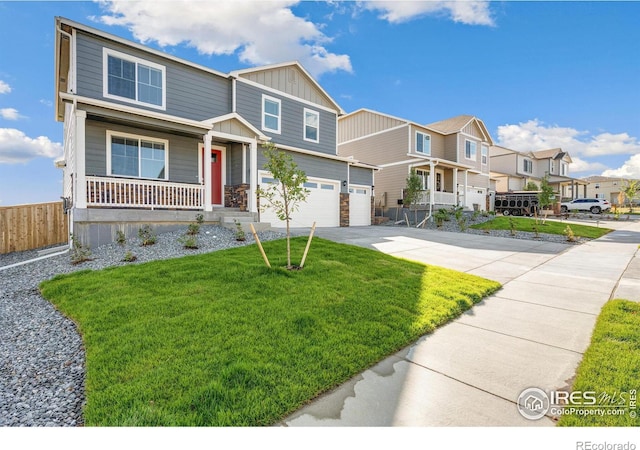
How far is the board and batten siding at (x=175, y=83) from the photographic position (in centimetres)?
973

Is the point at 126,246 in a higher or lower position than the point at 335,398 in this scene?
higher

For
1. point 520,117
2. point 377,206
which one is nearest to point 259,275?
point 377,206

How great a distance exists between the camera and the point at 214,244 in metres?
8.55

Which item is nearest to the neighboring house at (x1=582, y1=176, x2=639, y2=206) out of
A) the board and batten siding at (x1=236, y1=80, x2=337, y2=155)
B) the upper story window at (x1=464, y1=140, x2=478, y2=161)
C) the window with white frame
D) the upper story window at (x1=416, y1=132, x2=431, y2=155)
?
the upper story window at (x1=464, y1=140, x2=478, y2=161)

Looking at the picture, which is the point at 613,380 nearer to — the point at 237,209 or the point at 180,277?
the point at 180,277

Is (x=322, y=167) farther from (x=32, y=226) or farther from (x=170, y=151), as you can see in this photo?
(x=32, y=226)

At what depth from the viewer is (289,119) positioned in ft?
48.5

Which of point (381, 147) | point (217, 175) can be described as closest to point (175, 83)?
point (217, 175)

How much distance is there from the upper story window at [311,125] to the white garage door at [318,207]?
2.26 meters

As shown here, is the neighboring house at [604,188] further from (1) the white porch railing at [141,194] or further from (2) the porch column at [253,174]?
(1) the white porch railing at [141,194]

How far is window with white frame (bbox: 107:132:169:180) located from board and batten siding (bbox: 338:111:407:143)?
50.9 feet

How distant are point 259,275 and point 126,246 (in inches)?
199

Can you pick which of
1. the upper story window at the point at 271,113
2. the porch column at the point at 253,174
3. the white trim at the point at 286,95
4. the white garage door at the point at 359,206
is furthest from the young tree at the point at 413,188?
the porch column at the point at 253,174

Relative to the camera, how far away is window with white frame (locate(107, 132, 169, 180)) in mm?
10250
